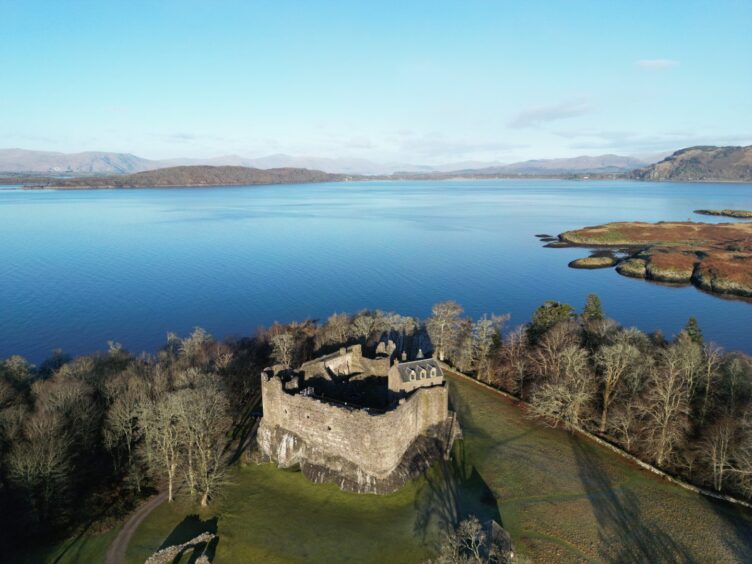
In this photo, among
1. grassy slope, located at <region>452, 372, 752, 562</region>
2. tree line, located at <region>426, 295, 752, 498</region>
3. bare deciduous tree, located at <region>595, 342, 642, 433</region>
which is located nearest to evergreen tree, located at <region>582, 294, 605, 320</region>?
tree line, located at <region>426, 295, 752, 498</region>

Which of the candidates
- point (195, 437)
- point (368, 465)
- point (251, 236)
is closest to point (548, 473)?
point (368, 465)

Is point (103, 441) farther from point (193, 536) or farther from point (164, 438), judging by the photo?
point (193, 536)

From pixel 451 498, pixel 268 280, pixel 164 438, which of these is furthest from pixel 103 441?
pixel 268 280

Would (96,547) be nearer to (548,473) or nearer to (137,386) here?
(137,386)

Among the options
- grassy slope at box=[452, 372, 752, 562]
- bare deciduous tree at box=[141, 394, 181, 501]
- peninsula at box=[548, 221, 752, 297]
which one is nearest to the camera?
grassy slope at box=[452, 372, 752, 562]

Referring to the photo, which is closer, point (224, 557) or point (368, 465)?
point (224, 557)

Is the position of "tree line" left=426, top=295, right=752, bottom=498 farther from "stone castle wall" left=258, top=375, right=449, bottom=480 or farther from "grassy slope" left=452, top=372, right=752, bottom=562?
"stone castle wall" left=258, top=375, right=449, bottom=480

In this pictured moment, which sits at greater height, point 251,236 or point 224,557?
point 251,236
